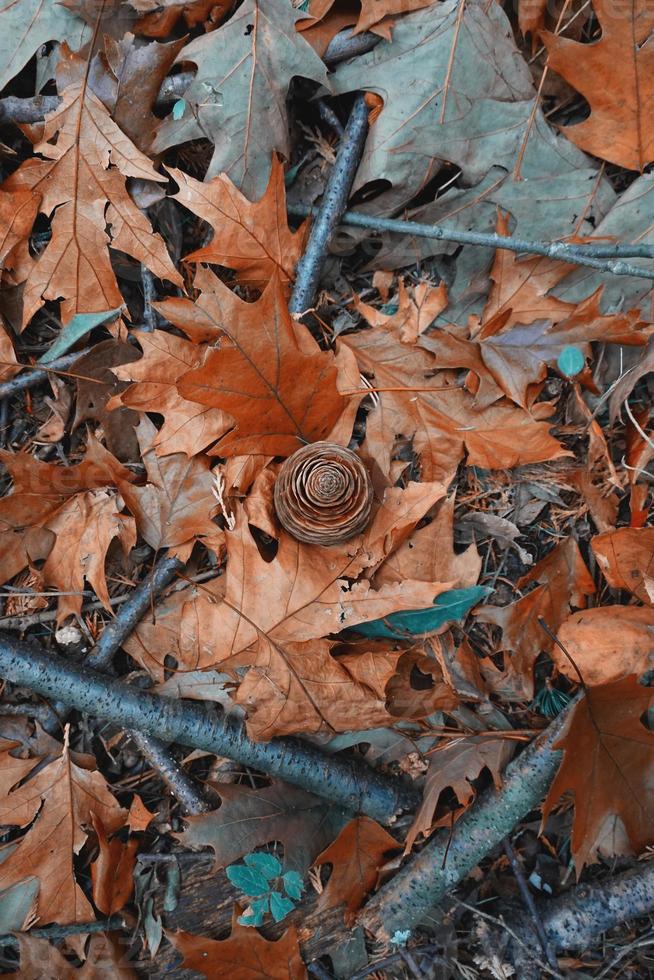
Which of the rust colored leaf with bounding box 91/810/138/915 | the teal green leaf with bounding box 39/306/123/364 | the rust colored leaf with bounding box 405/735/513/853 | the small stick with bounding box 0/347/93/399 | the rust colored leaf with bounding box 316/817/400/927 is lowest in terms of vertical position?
the rust colored leaf with bounding box 316/817/400/927

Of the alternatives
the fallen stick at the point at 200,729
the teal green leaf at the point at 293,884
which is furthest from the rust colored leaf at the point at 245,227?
the teal green leaf at the point at 293,884

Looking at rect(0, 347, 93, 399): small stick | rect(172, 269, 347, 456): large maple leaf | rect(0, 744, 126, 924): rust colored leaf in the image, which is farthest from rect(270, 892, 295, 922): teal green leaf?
rect(0, 347, 93, 399): small stick

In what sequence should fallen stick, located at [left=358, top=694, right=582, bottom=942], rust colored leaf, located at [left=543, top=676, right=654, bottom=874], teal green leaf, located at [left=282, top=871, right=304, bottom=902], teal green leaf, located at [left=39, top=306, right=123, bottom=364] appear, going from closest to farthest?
1. rust colored leaf, located at [left=543, top=676, right=654, bottom=874]
2. fallen stick, located at [left=358, top=694, right=582, bottom=942]
3. teal green leaf, located at [left=282, top=871, right=304, bottom=902]
4. teal green leaf, located at [left=39, top=306, right=123, bottom=364]

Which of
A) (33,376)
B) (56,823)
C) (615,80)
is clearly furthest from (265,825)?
(615,80)

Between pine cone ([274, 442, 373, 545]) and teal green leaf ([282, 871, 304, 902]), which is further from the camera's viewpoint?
teal green leaf ([282, 871, 304, 902])

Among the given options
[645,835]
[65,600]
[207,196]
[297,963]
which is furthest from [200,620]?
[645,835]

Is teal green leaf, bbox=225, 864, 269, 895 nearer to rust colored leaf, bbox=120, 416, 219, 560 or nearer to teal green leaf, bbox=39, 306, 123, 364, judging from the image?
rust colored leaf, bbox=120, 416, 219, 560

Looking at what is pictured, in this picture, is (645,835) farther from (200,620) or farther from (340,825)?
(200,620)
